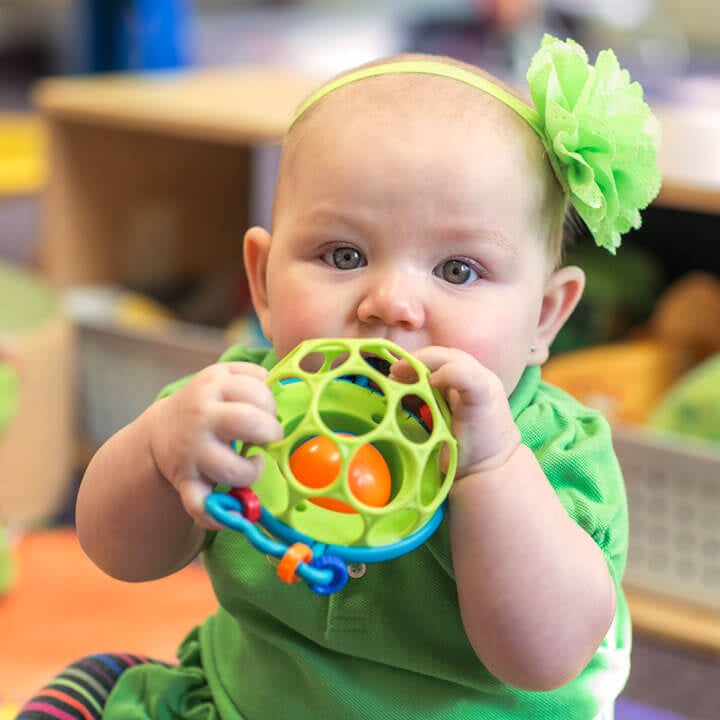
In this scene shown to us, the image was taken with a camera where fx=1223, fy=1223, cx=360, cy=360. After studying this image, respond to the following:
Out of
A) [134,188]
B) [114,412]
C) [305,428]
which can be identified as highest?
[305,428]

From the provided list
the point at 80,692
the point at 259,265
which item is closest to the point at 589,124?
the point at 259,265

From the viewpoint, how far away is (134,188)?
6.25ft

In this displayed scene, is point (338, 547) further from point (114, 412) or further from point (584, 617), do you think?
point (114, 412)

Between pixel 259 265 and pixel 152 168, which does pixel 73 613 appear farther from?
pixel 152 168

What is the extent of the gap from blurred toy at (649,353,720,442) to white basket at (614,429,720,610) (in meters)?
0.02

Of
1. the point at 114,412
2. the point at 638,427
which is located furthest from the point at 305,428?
the point at 114,412

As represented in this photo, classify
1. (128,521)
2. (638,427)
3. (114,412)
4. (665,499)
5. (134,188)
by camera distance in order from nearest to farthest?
(128,521), (665,499), (638,427), (114,412), (134,188)

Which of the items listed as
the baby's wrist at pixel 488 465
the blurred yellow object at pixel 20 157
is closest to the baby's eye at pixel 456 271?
the baby's wrist at pixel 488 465

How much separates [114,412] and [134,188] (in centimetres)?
40

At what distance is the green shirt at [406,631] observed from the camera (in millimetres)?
685

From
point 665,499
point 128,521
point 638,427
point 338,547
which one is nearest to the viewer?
point 338,547

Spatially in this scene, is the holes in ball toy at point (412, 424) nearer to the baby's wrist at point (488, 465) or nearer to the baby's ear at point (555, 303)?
the baby's wrist at point (488, 465)

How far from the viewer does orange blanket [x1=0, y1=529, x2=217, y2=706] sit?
1.08m

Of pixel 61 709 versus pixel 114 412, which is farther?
pixel 114 412
